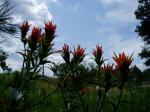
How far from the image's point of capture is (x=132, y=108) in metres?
10.0

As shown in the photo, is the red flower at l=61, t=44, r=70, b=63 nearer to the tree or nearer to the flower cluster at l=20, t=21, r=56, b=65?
the flower cluster at l=20, t=21, r=56, b=65

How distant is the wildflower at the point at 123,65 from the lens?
3539 millimetres

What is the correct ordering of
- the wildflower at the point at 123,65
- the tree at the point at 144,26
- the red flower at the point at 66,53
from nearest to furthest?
the wildflower at the point at 123,65, the red flower at the point at 66,53, the tree at the point at 144,26

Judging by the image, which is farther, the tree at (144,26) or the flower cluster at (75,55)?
the tree at (144,26)

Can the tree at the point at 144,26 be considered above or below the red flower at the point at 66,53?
above

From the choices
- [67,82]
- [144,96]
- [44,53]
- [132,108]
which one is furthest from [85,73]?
[144,96]

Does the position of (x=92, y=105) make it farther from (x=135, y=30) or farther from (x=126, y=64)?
(x=135, y=30)

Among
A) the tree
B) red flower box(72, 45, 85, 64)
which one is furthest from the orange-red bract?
the tree

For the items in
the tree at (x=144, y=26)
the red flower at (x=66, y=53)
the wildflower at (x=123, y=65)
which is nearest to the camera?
the wildflower at (x=123, y=65)

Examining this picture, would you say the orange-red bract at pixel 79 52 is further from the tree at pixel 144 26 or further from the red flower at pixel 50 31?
the tree at pixel 144 26

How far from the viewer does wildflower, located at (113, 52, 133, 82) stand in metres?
3.54

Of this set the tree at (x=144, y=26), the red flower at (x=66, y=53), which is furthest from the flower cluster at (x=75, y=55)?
the tree at (x=144, y=26)

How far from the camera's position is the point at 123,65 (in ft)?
11.6

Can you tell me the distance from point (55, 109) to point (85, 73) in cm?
254
